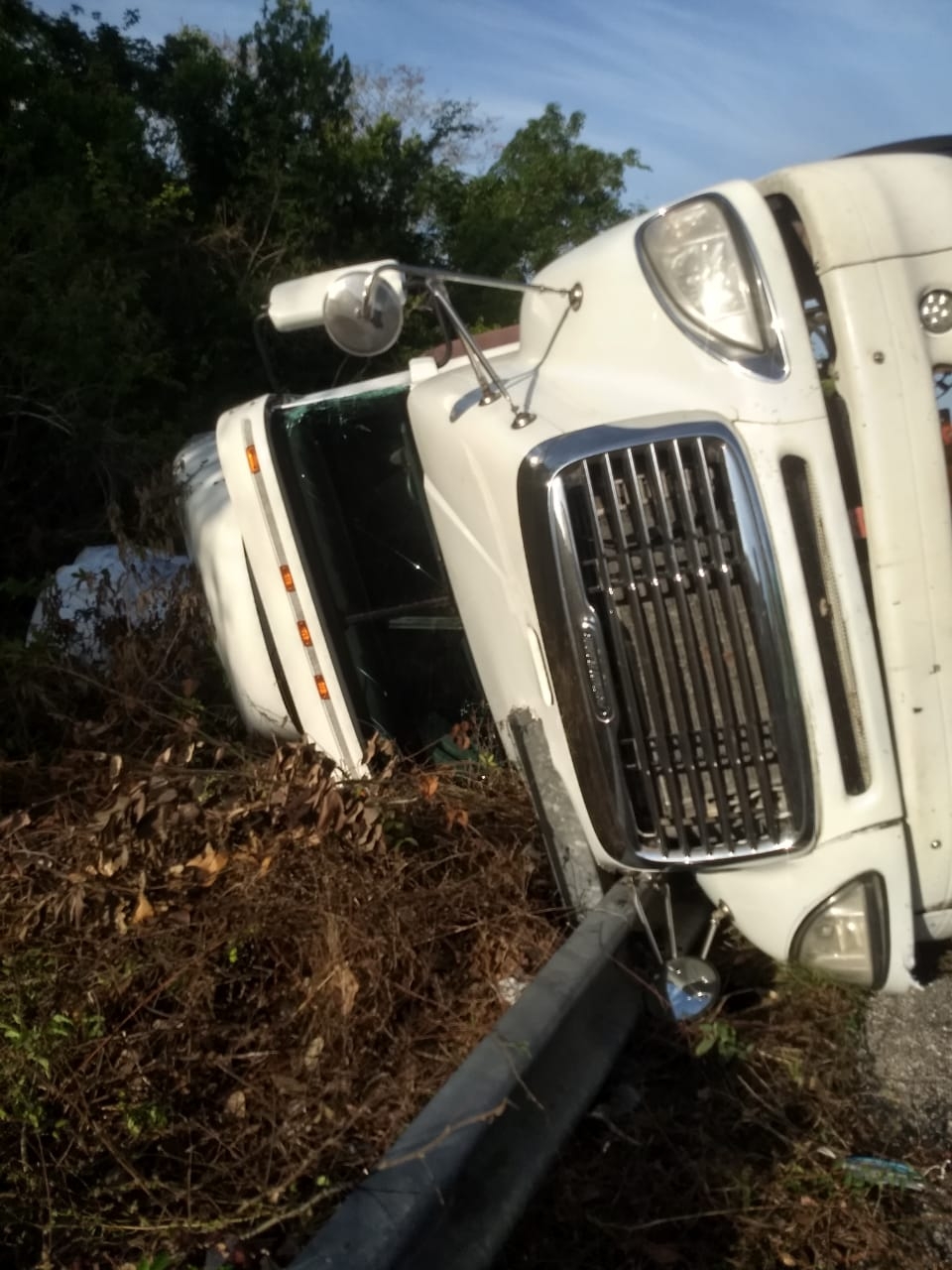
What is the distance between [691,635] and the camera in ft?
8.79

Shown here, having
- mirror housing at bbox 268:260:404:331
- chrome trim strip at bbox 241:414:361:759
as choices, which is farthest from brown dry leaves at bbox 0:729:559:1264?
mirror housing at bbox 268:260:404:331

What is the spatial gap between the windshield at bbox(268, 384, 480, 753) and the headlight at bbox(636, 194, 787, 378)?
145cm

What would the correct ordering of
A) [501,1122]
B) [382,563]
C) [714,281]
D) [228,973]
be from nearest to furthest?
[501,1122]
[714,281]
[228,973]
[382,563]

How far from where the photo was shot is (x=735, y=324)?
9.30 feet

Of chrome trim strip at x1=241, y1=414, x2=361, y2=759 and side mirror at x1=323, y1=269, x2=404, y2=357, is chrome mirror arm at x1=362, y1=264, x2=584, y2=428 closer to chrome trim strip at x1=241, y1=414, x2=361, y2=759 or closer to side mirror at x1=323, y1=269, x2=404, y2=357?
side mirror at x1=323, y1=269, x2=404, y2=357

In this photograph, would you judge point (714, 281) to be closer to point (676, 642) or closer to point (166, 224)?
point (676, 642)

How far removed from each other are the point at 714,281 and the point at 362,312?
0.96 metres

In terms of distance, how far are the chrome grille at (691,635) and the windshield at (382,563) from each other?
1.56m

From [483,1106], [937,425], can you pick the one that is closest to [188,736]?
[483,1106]

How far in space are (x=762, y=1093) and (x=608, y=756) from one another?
806mm

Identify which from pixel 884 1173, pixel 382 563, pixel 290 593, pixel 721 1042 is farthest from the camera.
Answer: pixel 382 563

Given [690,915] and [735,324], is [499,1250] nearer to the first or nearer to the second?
[690,915]

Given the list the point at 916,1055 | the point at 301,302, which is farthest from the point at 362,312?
the point at 916,1055

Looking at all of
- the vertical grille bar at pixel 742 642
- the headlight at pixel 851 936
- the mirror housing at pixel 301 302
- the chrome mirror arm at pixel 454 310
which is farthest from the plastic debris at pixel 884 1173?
the mirror housing at pixel 301 302
